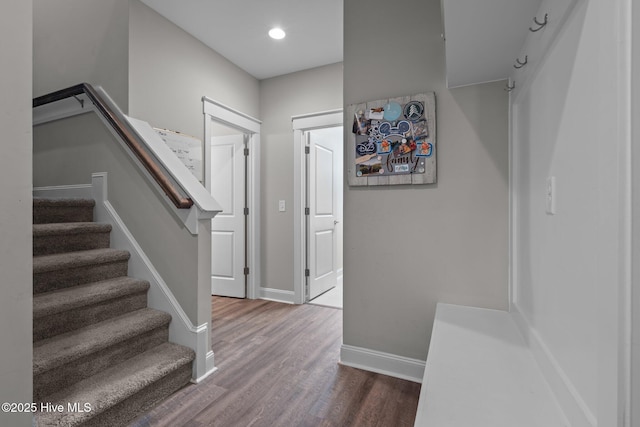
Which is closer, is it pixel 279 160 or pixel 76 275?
pixel 76 275

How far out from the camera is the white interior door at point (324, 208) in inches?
141

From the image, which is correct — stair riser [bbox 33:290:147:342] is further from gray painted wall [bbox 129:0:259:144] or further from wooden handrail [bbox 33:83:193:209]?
gray painted wall [bbox 129:0:259:144]

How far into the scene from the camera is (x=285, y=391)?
1788mm

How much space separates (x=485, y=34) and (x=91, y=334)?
240 cm

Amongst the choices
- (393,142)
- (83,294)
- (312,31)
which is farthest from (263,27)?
(83,294)

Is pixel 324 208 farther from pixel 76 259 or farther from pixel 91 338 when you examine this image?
pixel 91 338

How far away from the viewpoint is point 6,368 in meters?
1.05

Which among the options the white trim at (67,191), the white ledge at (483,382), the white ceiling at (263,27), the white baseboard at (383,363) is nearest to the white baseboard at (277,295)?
the white baseboard at (383,363)

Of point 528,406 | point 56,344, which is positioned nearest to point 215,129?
point 56,344

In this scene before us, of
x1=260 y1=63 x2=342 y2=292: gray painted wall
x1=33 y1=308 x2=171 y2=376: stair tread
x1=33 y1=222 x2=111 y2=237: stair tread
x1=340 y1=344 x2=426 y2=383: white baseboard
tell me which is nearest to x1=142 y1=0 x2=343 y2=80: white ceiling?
x1=260 y1=63 x2=342 y2=292: gray painted wall

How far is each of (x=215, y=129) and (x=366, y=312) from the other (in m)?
3.01

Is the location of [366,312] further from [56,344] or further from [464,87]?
[56,344]

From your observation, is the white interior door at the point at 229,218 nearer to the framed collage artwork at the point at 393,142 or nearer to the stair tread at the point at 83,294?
the stair tread at the point at 83,294

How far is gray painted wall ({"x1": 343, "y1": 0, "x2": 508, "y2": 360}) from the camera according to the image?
66.3 inches
